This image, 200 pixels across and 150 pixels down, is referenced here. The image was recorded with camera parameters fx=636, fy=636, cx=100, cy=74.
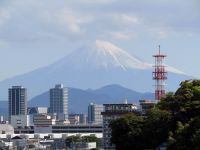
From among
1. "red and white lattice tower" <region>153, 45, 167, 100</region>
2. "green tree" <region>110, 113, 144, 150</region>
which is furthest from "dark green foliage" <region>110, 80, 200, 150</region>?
"red and white lattice tower" <region>153, 45, 167, 100</region>

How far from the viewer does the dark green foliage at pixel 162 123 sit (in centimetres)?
9981

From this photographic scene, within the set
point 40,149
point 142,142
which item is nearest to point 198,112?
point 142,142

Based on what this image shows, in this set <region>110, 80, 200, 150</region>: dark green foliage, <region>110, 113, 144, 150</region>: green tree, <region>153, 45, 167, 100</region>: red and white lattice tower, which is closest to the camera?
<region>110, 80, 200, 150</region>: dark green foliage

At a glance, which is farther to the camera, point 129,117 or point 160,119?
point 129,117

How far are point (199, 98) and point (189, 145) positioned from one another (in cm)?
1872

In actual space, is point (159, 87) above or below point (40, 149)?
above

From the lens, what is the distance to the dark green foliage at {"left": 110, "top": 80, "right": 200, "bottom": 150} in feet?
327

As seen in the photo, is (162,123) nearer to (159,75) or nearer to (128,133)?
(128,133)

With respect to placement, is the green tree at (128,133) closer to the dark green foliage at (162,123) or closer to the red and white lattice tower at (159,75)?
the dark green foliage at (162,123)

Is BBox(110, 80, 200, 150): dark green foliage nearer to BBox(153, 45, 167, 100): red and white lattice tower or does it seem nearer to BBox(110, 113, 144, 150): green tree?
BBox(110, 113, 144, 150): green tree

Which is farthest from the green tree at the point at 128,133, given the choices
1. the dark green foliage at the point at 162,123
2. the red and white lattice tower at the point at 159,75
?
the red and white lattice tower at the point at 159,75

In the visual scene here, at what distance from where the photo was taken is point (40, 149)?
159250 millimetres

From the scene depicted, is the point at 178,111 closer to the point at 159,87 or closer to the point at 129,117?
the point at 129,117

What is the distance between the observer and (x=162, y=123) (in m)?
102
